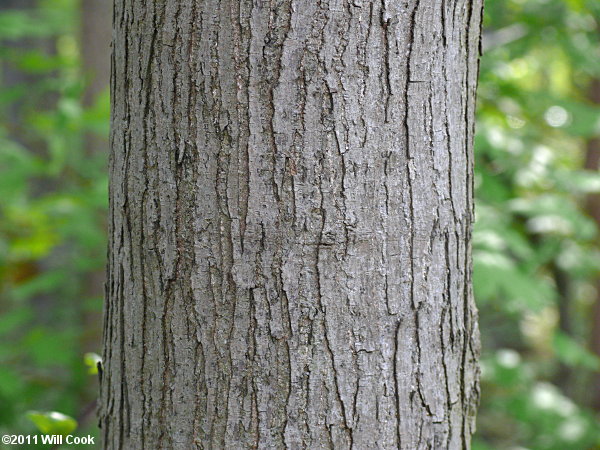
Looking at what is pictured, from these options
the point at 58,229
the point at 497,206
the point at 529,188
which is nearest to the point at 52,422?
the point at 58,229

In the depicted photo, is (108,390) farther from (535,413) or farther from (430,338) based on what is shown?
(535,413)

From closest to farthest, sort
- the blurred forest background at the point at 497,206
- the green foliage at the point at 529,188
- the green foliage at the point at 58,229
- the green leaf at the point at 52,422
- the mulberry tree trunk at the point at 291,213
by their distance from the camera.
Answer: the mulberry tree trunk at the point at 291,213 → the green leaf at the point at 52,422 → the green foliage at the point at 529,188 → the blurred forest background at the point at 497,206 → the green foliage at the point at 58,229

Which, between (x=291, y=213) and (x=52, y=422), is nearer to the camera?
(x=291, y=213)

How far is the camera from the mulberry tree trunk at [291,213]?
3.38 feet

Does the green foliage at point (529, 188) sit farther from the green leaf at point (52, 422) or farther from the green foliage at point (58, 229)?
the green foliage at point (58, 229)

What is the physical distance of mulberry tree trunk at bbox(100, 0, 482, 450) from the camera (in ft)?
3.38

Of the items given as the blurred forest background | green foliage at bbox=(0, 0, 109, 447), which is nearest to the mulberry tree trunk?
the blurred forest background

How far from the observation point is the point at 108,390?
4.22 ft

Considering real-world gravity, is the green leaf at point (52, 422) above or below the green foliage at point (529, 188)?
below

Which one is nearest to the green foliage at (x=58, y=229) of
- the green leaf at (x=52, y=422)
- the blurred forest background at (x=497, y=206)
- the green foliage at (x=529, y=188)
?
the blurred forest background at (x=497, y=206)

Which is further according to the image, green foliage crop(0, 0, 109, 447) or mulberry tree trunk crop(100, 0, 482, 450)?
green foliage crop(0, 0, 109, 447)

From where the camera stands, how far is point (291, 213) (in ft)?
3.43

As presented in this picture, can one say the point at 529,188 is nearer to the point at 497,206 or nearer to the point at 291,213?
the point at 497,206

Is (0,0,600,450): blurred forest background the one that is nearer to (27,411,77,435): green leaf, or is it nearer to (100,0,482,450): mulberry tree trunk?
(27,411,77,435): green leaf
